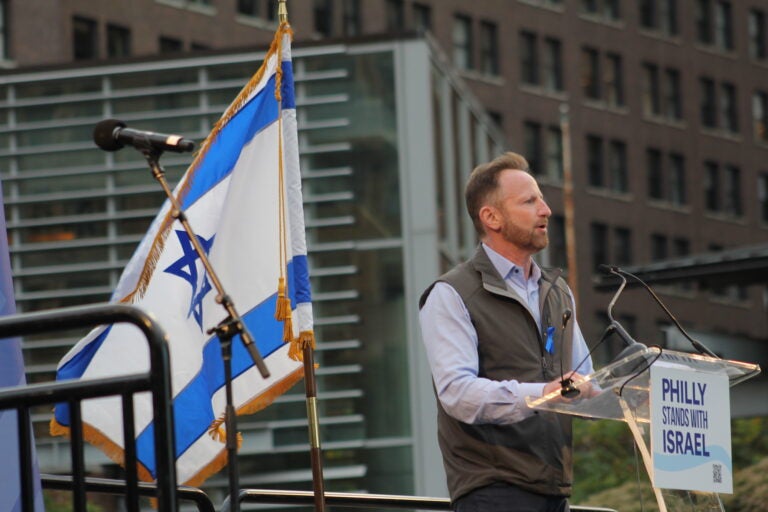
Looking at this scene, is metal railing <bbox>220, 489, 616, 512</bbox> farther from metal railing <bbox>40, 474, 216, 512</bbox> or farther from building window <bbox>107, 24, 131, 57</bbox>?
building window <bbox>107, 24, 131, 57</bbox>

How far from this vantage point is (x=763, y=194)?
254ft

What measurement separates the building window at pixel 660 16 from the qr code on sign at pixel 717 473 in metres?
69.5

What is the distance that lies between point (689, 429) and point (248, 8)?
5172 cm

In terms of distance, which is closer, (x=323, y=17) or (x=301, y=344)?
(x=301, y=344)

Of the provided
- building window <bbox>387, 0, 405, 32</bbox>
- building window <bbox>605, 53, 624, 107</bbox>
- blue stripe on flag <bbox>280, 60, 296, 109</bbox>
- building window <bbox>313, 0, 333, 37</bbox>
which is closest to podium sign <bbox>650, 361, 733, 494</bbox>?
blue stripe on flag <bbox>280, 60, 296, 109</bbox>

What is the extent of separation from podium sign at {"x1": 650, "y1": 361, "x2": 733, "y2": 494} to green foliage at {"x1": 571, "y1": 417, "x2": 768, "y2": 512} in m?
8.07

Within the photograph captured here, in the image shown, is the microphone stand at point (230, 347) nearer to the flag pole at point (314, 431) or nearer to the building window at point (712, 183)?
the flag pole at point (314, 431)

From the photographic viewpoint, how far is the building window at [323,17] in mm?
59438

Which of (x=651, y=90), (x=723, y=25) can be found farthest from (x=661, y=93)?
(x=723, y=25)

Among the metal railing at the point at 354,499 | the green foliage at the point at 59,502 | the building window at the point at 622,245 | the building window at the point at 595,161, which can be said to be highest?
the building window at the point at 595,161

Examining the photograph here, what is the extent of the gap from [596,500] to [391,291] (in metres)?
6.72

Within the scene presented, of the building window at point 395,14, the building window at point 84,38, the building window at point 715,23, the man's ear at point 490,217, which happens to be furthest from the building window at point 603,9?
the man's ear at point 490,217

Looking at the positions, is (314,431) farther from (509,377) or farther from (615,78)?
(615,78)

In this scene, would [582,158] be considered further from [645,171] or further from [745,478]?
[745,478]
